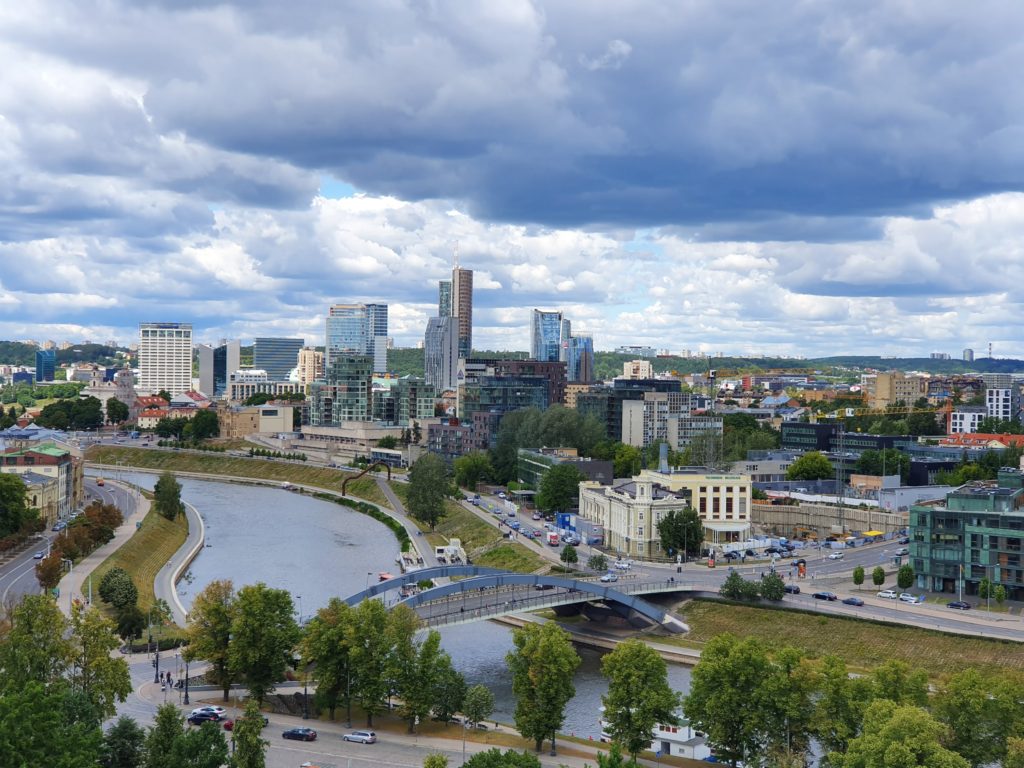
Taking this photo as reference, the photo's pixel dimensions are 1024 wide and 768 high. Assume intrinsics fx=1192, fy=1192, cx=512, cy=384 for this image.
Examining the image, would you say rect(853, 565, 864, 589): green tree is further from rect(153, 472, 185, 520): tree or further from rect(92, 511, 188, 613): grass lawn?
rect(153, 472, 185, 520): tree

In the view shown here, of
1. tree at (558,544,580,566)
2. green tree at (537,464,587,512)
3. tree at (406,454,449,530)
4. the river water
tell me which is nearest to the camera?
the river water

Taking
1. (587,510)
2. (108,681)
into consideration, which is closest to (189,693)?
(108,681)

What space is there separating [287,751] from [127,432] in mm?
118875

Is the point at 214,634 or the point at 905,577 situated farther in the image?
Result: the point at 905,577

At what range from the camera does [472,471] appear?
86062 mm

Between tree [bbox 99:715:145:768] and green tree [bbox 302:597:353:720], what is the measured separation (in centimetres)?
690

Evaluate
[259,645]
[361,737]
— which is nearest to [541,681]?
[361,737]

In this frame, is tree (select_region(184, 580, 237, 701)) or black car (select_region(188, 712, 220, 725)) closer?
black car (select_region(188, 712, 220, 725))

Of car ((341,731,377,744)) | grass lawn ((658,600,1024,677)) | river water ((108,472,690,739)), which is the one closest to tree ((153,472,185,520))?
river water ((108,472,690,739))

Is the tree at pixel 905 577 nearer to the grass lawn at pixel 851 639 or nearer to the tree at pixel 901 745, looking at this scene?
the grass lawn at pixel 851 639

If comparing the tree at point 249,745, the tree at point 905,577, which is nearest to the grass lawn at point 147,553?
the tree at point 249,745

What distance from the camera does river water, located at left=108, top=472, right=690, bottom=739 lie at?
38.4 meters

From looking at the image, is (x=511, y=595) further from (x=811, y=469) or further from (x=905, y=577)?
(x=811, y=469)

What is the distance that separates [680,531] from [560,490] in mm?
16345
